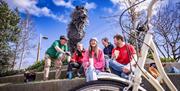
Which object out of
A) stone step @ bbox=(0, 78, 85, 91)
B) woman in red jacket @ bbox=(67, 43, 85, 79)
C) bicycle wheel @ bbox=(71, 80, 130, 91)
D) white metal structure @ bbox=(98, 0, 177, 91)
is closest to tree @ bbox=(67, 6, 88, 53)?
stone step @ bbox=(0, 78, 85, 91)

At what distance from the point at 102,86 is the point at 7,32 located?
25.7 m

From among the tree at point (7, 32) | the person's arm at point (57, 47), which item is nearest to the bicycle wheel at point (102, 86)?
the person's arm at point (57, 47)

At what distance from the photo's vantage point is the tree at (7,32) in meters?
26.7

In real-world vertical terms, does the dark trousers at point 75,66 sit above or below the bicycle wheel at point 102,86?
above

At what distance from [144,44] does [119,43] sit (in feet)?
14.7

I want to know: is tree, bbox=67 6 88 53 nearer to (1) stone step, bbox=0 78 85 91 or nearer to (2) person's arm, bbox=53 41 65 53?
(1) stone step, bbox=0 78 85 91

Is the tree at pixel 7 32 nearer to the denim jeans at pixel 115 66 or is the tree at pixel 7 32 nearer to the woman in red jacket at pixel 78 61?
the woman in red jacket at pixel 78 61

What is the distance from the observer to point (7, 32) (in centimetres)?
2741

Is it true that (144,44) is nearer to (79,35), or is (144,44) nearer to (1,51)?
(79,35)

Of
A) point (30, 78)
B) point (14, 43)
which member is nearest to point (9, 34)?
point (14, 43)

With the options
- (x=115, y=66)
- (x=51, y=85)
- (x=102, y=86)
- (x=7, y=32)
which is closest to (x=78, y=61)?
(x=51, y=85)

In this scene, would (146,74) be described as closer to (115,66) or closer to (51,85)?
(115,66)

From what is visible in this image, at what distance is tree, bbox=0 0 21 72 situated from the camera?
2667 centimetres

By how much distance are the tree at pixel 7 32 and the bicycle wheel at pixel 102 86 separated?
24105 millimetres
